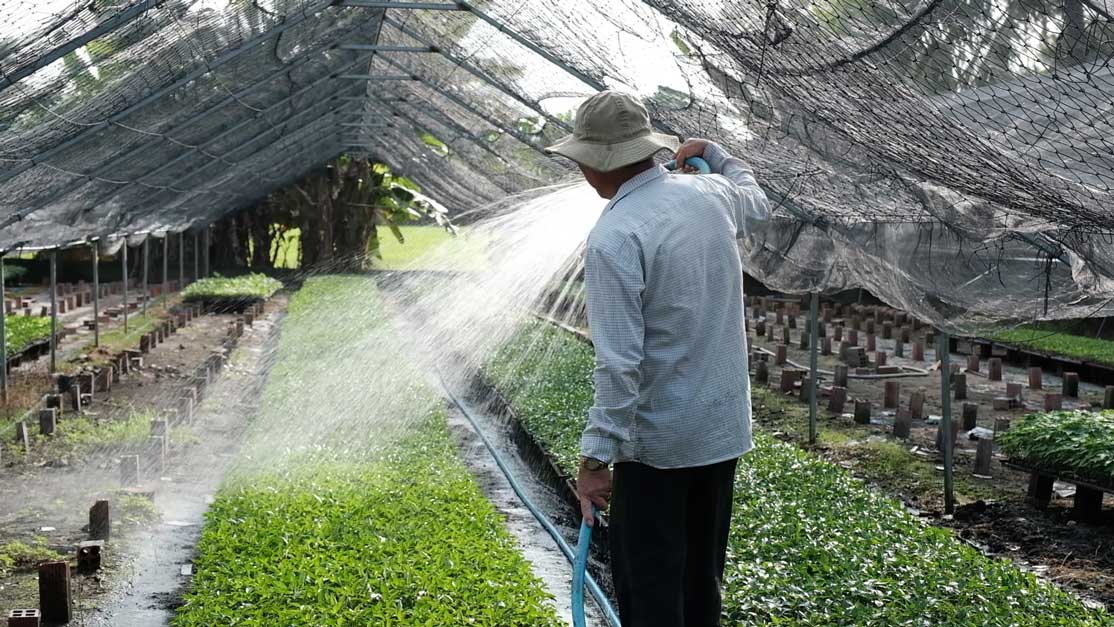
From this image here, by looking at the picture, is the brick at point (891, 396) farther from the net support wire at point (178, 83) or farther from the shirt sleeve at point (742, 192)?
the shirt sleeve at point (742, 192)

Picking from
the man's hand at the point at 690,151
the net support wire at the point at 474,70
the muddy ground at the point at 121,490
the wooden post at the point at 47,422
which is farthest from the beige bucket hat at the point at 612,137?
the wooden post at the point at 47,422

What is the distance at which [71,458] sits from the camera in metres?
9.79

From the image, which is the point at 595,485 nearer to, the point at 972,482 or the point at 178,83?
the point at 178,83

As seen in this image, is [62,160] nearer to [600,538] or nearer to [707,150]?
[600,538]

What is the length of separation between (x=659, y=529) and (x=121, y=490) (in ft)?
19.8

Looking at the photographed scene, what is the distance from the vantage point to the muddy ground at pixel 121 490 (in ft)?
21.6

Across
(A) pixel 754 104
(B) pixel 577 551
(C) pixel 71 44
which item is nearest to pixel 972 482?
(A) pixel 754 104

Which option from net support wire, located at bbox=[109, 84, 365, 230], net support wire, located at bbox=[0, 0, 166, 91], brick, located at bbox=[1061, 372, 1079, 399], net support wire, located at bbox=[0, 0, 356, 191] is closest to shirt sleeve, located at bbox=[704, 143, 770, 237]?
net support wire, located at bbox=[0, 0, 166, 91]

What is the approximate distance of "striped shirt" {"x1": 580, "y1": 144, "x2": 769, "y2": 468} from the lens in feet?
11.1

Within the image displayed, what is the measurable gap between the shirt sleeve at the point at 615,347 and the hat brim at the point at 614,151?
29cm

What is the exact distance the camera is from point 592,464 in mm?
3445

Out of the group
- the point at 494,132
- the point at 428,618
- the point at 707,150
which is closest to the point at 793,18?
the point at 707,150

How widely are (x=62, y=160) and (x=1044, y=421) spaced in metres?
8.47

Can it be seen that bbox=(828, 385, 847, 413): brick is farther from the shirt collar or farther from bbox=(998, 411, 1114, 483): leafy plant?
the shirt collar
